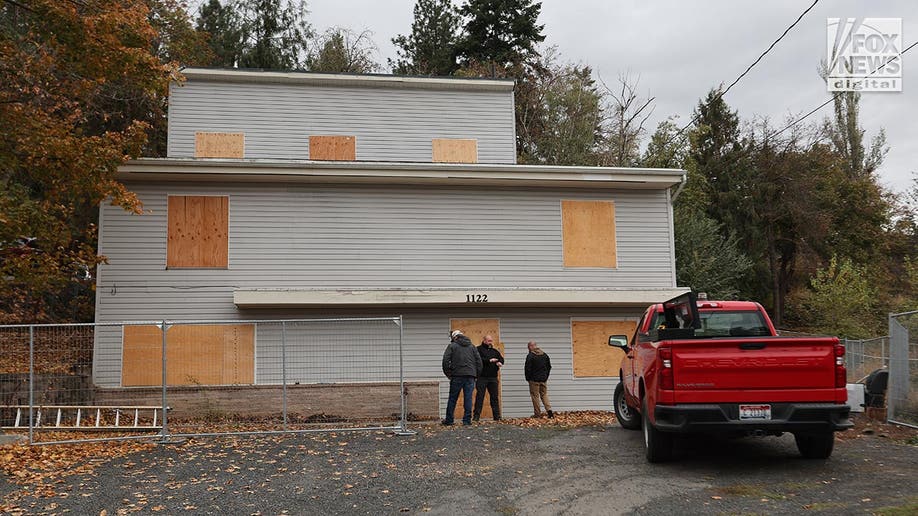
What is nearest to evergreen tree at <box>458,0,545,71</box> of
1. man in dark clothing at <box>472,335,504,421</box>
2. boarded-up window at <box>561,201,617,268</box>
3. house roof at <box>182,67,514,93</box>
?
house roof at <box>182,67,514,93</box>

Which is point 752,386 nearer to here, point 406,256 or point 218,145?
point 406,256

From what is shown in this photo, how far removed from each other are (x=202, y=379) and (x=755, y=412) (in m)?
11.5

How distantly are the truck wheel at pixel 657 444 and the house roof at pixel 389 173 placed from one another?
9262mm

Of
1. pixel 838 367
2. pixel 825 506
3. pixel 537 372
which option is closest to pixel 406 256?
pixel 537 372

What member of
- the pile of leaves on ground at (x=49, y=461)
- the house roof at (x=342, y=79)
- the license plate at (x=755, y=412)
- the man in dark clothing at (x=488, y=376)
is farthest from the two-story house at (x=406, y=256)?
the license plate at (x=755, y=412)

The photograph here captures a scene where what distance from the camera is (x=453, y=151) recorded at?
21172 millimetres

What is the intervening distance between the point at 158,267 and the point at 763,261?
35199mm

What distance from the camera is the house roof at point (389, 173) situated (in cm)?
1695

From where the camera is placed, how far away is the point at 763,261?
4356cm

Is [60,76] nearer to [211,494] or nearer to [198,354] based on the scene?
[198,354]

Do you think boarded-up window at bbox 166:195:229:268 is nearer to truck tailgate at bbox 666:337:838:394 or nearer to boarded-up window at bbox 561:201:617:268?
boarded-up window at bbox 561:201:617:268

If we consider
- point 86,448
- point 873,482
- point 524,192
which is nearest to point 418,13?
point 524,192

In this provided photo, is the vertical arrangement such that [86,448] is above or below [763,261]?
below

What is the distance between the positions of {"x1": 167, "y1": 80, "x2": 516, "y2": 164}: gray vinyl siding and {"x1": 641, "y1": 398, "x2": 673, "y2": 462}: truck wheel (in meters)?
12.8
